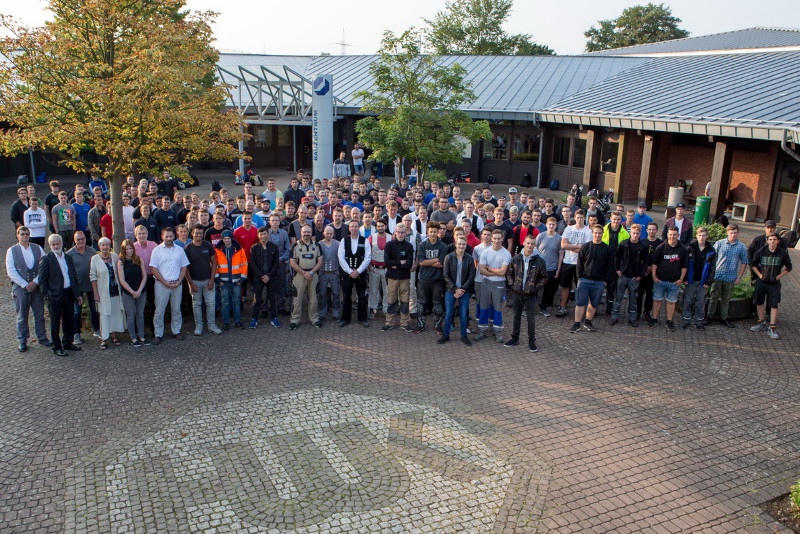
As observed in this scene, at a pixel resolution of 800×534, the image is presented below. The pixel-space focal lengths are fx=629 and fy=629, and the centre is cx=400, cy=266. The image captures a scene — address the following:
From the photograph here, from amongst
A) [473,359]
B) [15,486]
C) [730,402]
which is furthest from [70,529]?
[730,402]

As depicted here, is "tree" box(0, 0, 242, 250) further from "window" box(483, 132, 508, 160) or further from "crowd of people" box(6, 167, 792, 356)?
"window" box(483, 132, 508, 160)

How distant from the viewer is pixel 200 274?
9.99m

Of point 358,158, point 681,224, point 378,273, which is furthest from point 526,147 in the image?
point 378,273

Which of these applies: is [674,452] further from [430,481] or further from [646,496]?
[430,481]

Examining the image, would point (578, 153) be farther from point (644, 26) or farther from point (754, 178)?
point (644, 26)

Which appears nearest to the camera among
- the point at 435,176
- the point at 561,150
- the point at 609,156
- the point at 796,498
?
the point at 796,498

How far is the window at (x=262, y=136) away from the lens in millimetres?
33666

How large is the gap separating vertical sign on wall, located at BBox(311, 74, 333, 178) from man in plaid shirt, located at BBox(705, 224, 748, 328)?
13.9 meters

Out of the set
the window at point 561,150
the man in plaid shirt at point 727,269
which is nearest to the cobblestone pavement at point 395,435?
the man in plaid shirt at point 727,269

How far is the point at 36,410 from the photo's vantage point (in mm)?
7523

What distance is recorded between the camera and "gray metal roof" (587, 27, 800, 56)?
30.6 meters

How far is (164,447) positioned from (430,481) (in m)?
2.88

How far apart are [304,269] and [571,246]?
4655mm

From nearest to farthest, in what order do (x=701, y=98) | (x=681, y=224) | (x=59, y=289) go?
1. (x=59, y=289)
2. (x=681, y=224)
3. (x=701, y=98)
